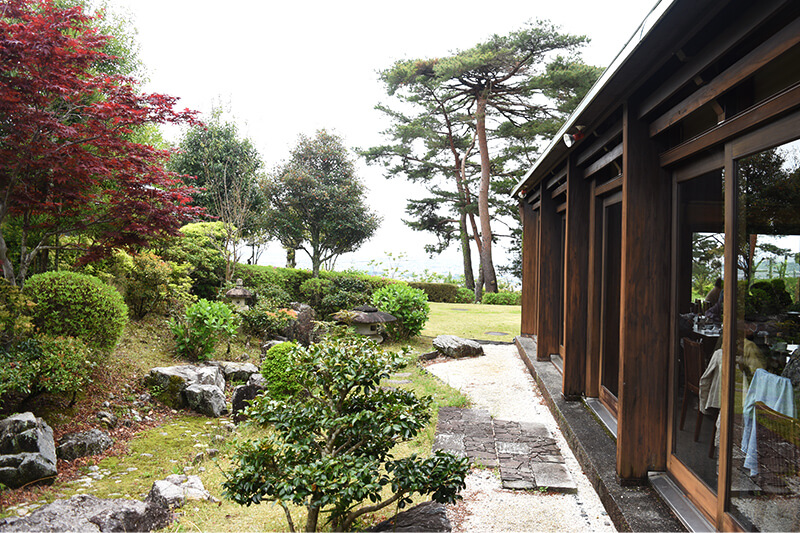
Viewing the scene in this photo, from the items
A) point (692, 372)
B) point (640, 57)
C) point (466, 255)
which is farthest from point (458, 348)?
point (466, 255)

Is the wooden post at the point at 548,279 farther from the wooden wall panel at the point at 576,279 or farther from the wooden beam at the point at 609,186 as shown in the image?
the wooden beam at the point at 609,186

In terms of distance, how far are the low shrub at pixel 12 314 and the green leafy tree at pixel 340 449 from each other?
135 inches

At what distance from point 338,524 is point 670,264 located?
2.43 m

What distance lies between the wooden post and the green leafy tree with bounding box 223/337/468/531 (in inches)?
174

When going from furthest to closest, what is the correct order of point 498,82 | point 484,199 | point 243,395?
point 484,199 < point 498,82 < point 243,395

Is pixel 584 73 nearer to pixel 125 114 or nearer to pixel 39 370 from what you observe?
pixel 125 114

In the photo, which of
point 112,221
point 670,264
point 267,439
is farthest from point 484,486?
point 112,221

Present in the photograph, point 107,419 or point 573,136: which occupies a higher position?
point 573,136

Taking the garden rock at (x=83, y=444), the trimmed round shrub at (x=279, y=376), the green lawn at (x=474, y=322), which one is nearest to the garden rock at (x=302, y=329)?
the green lawn at (x=474, y=322)

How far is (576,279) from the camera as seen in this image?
187 inches

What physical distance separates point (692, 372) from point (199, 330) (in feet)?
20.5

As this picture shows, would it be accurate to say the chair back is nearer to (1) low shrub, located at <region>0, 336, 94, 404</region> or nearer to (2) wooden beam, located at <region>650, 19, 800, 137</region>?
(2) wooden beam, located at <region>650, 19, 800, 137</region>

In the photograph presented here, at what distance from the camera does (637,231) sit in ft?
9.42

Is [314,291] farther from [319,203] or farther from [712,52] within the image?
[712,52]
